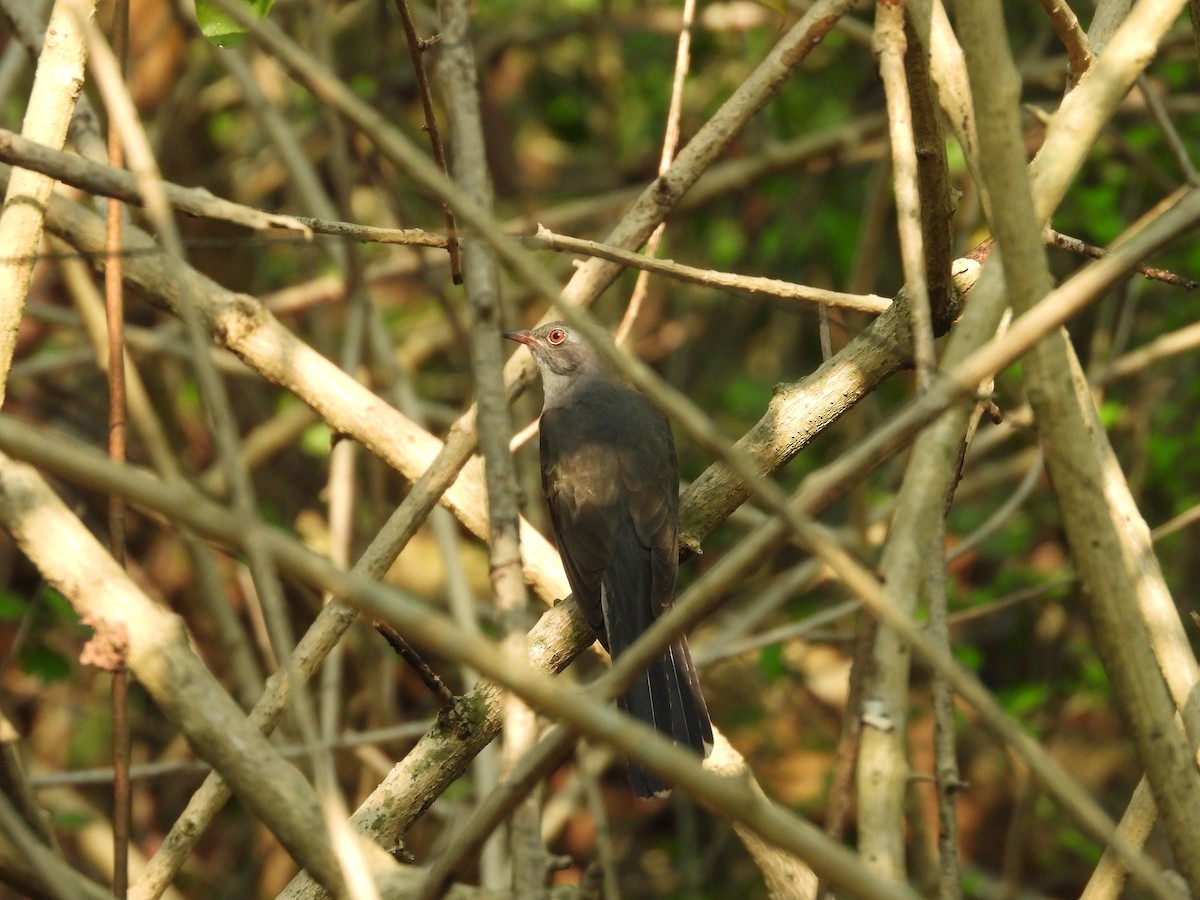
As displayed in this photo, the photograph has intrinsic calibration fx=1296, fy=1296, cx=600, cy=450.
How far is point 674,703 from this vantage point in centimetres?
454

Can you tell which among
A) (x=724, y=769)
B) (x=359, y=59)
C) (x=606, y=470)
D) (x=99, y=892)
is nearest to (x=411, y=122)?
(x=359, y=59)

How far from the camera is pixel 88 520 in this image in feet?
24.1

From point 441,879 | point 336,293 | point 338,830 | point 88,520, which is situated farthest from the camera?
point 336,293

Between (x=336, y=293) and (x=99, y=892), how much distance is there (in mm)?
6170

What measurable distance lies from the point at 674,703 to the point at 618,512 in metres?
1.13

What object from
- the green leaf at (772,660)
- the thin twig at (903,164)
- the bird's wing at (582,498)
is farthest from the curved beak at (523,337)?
the thin twig at (903,164)

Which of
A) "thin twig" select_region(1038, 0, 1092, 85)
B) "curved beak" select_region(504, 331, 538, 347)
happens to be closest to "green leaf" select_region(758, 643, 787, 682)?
"curved beak" select_region(504, 331, 538, 347)

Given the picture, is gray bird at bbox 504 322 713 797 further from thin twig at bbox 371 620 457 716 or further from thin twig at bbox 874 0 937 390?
thin twig at bbox 874 0 937 390

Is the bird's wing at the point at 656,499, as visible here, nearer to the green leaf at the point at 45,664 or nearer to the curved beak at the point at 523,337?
the curved beak at the point at 523,337

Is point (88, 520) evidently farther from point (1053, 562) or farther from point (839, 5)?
point (1053, 562)

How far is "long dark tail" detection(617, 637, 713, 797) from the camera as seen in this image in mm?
4489

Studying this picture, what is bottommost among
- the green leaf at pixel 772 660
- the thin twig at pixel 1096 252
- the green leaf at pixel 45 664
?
the thin twig at pixel 1096 252

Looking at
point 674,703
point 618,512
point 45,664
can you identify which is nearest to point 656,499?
point 618,512

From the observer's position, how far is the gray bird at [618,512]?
453cm
